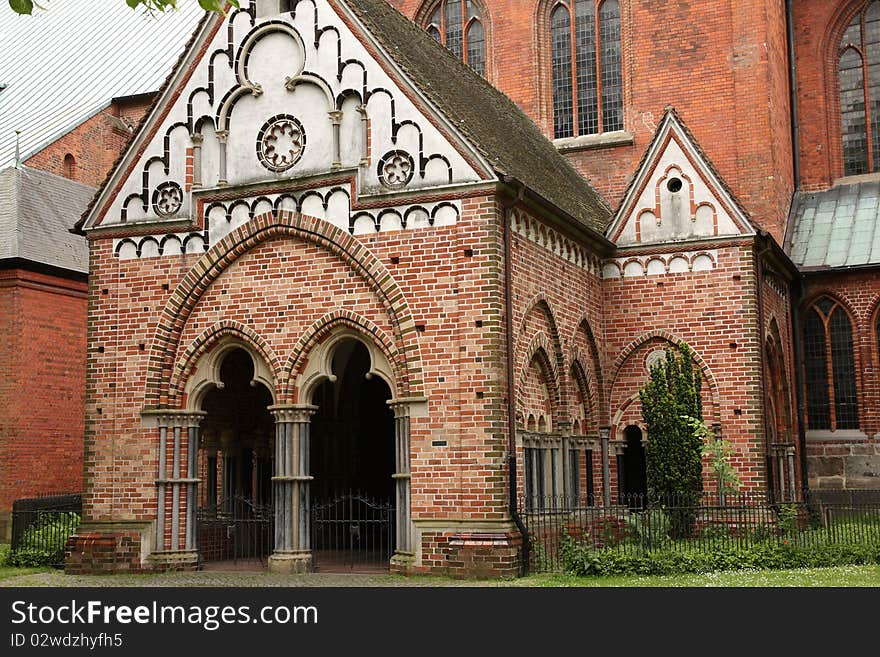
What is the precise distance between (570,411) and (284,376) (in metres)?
5.46

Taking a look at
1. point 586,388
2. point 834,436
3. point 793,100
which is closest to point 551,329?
point 586,388

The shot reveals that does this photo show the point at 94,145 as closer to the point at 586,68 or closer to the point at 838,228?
the point at 586,68

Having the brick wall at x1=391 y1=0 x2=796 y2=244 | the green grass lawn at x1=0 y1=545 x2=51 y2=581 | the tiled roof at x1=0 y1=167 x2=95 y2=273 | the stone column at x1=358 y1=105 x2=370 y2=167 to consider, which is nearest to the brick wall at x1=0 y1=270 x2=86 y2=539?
the tiled roof at x1=0 y1=167 x2=95 y2=273

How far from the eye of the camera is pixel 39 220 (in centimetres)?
2711

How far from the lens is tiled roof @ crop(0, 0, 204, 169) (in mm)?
33125

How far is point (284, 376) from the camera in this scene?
17.8 m

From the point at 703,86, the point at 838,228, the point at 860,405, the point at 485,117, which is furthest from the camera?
the point at 838,228

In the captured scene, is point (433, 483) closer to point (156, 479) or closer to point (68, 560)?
point (156, 479)

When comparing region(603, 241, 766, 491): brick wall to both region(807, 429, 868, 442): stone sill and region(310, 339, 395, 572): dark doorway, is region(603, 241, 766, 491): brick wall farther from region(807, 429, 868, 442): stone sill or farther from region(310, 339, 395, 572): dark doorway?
region(807, 429, 868, 442): stone sill

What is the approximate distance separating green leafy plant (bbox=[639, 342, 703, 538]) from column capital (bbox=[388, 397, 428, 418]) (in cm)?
461

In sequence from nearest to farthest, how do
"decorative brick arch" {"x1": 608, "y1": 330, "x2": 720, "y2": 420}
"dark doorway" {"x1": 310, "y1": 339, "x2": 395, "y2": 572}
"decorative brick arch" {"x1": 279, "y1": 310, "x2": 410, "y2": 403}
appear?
1. "decorative brick arch" {"x1": 279, "y1": 310, "x2": 410, "y2": 403}
2. "decorative brick arch" {"x1": 608, "y1": 330, "x2": 720, "y2": 420}
3. "dark doorway" {"x1": 310, "y1": 339, "x2": 395, "y2": 572}

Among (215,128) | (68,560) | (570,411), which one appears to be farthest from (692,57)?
(68,560)

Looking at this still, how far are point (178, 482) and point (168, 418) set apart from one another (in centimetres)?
106

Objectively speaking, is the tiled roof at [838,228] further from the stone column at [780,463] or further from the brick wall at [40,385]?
the brick wall at [40,385]
